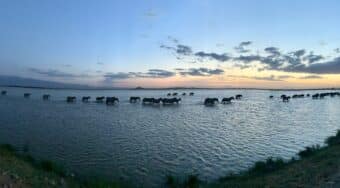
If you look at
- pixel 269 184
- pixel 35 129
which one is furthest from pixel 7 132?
pixel 269 184

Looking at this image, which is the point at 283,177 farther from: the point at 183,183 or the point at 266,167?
the point at 183,183

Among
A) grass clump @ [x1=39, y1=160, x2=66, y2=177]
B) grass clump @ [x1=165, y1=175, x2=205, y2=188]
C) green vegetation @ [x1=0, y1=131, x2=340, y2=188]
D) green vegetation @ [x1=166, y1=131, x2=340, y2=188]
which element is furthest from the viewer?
grass clump @ [x1=39, y1=160, x2=66, y2=177]

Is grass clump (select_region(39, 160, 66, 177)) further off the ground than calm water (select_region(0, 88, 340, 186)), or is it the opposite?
grass clump (select_region(39, 160, 66, 177))

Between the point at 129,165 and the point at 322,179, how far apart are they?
9.57m

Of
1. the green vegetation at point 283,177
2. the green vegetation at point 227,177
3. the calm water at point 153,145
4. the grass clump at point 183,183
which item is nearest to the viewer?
the green vegetation at point 227,177

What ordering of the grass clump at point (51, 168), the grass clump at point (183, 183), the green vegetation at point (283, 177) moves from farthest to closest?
1. the grass clump at point (51, 168)
2. the grass clump at point (183, 183)
3. the green vegetation at point (283, 177)

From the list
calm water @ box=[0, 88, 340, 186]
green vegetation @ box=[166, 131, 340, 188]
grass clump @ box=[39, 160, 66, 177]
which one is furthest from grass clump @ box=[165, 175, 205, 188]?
grass clump @ box=[39, 160, 66, 177]

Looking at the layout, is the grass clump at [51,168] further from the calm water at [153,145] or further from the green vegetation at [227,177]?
the calm water at [153,145]

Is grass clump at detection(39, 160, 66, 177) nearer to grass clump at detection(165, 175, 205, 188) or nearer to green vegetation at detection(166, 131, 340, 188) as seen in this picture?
grass clump at detection(165, 175, 205, 188)

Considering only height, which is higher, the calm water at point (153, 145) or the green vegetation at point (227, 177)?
the green vegetation at point (227, 177)

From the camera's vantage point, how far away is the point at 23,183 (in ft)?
29.9

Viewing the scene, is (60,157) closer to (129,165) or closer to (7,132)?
(129,165)

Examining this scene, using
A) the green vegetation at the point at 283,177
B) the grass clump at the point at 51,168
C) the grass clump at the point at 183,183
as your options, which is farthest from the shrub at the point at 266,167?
the grass clump at the point at 51,168

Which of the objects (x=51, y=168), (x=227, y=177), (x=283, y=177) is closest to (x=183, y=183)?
(x=227, y=177)
